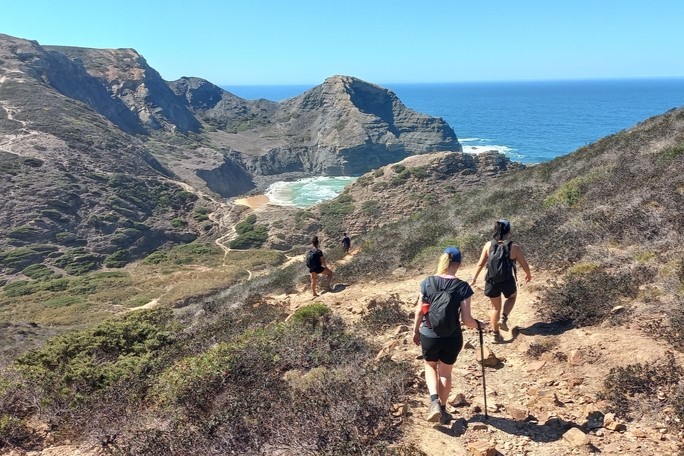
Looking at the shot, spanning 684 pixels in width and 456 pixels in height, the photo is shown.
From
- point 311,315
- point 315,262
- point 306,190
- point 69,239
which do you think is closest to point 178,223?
point 69,239

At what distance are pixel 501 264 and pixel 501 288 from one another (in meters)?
0.37

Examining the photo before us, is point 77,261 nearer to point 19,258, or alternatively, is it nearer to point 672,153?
point 19,258

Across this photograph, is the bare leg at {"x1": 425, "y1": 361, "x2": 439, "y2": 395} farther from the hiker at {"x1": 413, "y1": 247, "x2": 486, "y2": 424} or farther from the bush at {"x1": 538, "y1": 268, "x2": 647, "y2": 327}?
the bush at {"x1": 538, "y1": 268, "x2": 647, "y2": 327}

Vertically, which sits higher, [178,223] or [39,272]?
[178,223]

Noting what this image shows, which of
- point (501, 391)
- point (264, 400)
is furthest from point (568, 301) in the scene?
point (264, 400)

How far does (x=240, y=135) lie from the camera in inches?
4584

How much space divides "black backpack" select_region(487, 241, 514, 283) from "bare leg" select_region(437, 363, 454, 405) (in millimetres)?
2315

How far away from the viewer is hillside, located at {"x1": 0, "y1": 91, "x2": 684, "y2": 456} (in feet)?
15.4

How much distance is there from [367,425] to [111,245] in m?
48.4

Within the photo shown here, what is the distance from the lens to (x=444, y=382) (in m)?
4.96

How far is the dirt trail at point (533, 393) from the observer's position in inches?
177

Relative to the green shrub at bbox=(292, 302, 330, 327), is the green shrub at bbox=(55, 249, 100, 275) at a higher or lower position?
lower

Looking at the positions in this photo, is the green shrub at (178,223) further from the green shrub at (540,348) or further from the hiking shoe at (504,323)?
the green shrub at (540,348)

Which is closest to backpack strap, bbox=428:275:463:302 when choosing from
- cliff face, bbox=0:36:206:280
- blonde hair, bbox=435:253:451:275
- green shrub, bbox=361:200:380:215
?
blonde hair, bbox=435:253:451:275
